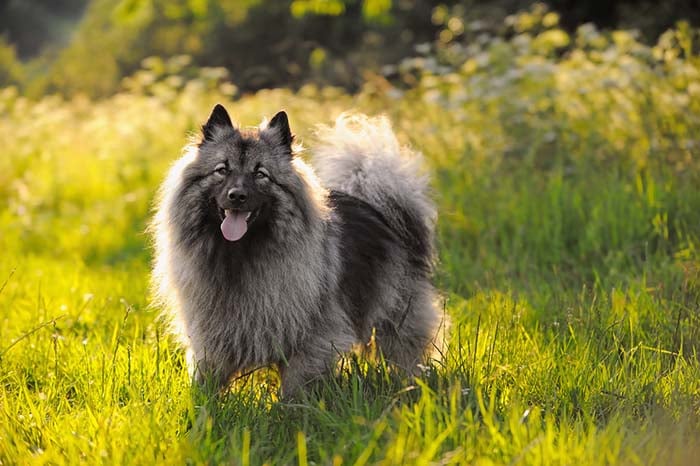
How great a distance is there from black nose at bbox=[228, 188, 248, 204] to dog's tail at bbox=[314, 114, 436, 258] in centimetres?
110

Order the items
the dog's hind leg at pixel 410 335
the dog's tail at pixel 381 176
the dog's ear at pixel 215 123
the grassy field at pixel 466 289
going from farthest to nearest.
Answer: the dog's tail at pixel 381 176 → the dog's hind leg at pixel 410 335 → the dog's ear at pixel 215 123 → the grassy field at pixel 466 289

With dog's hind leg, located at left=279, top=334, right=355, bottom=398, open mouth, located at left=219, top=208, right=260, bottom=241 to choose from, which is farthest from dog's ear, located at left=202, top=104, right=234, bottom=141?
dog's hind leg, located at left=279, top=334, right=355, bottom=398

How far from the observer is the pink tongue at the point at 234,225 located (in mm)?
3924

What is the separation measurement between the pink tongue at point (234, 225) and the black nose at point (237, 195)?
4.7 inches

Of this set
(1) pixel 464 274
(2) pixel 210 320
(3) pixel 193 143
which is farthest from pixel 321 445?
(1) pixel 464 274

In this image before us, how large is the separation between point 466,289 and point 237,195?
9.26 ft

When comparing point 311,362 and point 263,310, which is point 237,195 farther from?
point 311,362

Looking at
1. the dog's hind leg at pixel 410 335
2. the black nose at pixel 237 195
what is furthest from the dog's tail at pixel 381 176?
the black nose at pixel 237 195

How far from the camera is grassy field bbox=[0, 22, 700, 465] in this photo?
127 inches

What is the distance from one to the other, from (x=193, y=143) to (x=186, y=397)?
4.50ft

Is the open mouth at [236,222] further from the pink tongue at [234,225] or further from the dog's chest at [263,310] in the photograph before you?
the dog's chest at [263,310]

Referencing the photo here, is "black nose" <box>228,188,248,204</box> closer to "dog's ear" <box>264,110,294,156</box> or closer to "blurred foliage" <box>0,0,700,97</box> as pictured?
"dog's ear" <box>264,110,294,156</box>

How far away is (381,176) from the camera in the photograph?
4906 millimetres

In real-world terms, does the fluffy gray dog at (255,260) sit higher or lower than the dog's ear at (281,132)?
lower
